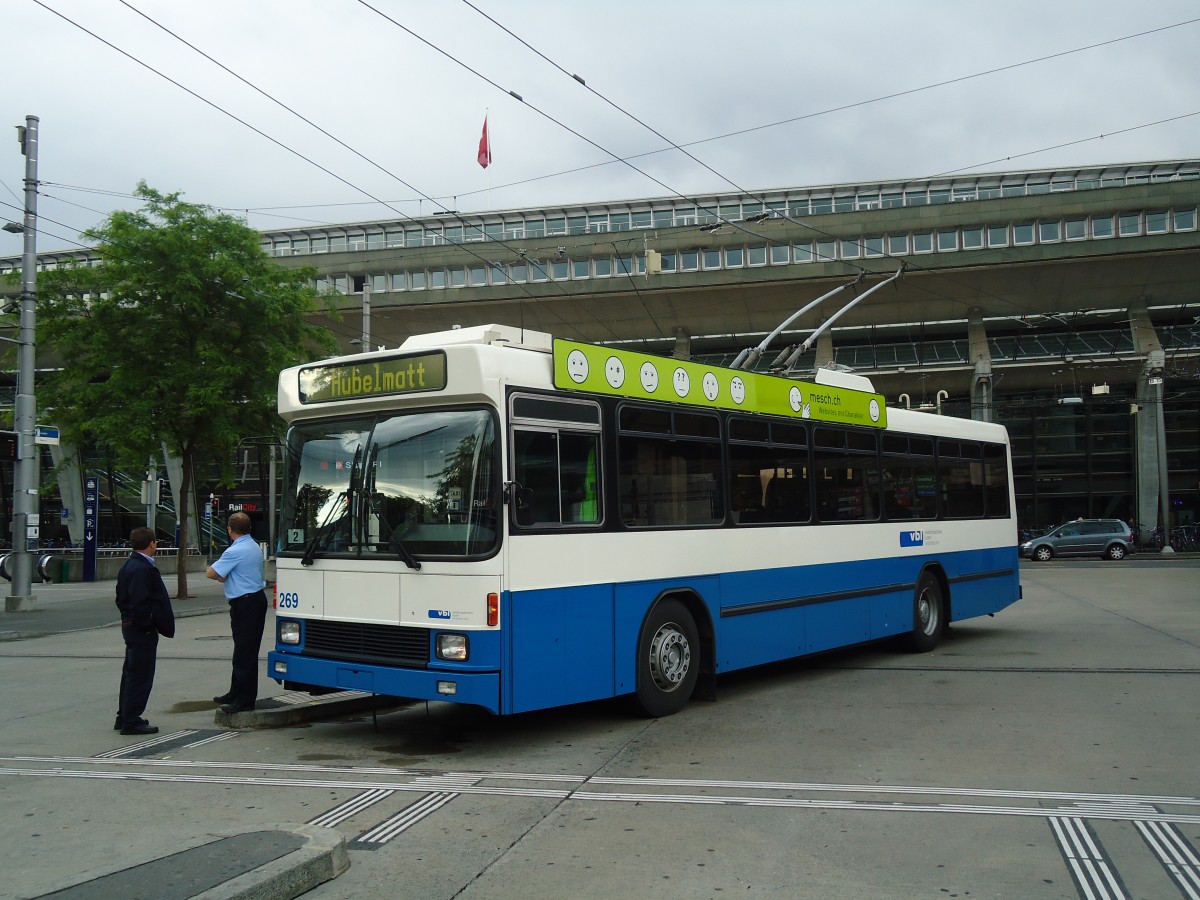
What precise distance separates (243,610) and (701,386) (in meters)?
4.40

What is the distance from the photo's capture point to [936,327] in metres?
49.2

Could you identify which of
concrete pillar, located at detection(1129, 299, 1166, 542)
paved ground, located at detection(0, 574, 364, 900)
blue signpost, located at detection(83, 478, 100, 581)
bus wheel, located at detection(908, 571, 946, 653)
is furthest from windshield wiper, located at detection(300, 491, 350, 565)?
concrete pillar, located at detection(1129, 299, 1166, 542)

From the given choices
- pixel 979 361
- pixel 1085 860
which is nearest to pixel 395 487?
pixel 1085 860

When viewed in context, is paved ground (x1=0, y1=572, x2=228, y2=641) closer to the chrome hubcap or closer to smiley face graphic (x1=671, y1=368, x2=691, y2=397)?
the chrome hubcap

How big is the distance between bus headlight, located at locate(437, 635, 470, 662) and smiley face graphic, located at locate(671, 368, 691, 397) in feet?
10.3

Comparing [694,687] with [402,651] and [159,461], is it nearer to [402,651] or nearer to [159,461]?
[402,651]

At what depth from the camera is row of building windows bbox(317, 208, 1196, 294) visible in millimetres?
43188

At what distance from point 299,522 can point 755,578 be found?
418 cm


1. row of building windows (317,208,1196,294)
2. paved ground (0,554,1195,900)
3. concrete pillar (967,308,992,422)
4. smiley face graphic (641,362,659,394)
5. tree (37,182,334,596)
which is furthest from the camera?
concrete pillar (967,308,992,422)

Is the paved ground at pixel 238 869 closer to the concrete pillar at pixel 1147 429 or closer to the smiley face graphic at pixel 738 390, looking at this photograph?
the smiley face graphic at pixel 738 390

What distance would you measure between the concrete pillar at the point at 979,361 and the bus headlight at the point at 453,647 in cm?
4045

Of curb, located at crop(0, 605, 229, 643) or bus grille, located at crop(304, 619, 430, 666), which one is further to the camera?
curb, located at crop(0, 605, 229, 643)

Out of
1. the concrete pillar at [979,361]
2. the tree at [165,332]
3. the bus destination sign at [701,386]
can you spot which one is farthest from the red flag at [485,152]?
the concrete pillar at [979,361]

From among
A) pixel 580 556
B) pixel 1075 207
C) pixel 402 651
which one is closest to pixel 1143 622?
pixel 580 556
